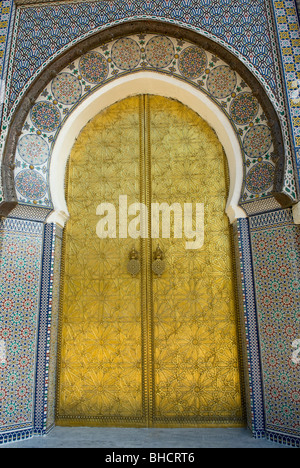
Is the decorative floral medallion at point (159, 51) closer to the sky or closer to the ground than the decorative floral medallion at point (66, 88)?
closer to the sky

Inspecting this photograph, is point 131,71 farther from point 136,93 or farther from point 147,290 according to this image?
point 147,290

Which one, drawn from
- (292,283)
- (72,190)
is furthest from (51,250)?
(292,283)

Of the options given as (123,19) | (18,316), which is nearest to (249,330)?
(18,316)

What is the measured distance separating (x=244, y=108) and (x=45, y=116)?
1762 mm

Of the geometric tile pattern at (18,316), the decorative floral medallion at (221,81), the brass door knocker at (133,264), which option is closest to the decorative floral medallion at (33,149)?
the geometric tile pattern at (18,316)

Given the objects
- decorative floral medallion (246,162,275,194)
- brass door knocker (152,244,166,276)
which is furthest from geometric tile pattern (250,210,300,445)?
brass door knocker (152,244,166,276)

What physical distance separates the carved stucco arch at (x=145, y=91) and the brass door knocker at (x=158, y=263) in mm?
690

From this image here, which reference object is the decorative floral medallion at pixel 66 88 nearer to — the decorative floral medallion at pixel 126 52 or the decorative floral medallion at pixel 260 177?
the decorative floral medallion at pixel 126 52

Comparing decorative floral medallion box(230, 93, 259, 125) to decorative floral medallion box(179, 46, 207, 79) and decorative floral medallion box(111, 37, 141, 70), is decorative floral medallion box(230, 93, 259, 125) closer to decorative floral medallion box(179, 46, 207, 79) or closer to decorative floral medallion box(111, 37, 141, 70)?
decorative floral medallion box(179, 46, 207, 79)

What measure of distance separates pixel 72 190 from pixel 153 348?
1607 millimetres

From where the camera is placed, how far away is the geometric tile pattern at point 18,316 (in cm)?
280
